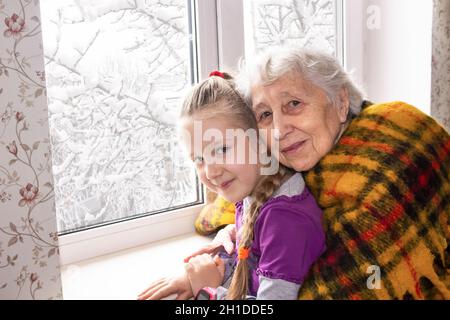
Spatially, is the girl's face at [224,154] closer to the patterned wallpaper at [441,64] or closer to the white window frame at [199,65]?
the white window frame at [199,65]

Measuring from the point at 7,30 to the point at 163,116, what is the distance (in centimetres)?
72

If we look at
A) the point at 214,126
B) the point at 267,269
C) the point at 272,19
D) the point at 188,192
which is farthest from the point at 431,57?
the point at 267,269

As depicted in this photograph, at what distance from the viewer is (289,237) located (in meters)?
1.06

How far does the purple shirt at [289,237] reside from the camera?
1.05 m

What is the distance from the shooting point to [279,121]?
1.19 metres

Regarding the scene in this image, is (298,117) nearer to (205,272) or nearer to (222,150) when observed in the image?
(222,150)

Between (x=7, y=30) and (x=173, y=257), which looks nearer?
(x=7, y=30)

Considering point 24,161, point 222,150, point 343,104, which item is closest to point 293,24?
point 343,104

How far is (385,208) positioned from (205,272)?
0.51 metres

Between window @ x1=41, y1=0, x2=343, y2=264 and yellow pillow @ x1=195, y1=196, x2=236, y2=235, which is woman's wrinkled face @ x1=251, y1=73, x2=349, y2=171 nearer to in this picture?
window @ x1=41, y1=0, x2=343, y2=264

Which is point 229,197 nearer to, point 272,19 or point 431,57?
point 272,19

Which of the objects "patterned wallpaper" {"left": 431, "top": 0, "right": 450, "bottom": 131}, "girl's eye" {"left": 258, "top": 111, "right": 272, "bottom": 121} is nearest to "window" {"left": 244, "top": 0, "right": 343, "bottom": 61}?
"patterned wallpaper" {"left": 431, "top": 0, "right": 450, "bottom": 131}

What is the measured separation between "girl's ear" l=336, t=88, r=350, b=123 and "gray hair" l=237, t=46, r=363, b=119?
0.01 m

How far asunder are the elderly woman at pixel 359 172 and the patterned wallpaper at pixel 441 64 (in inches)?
40.2
